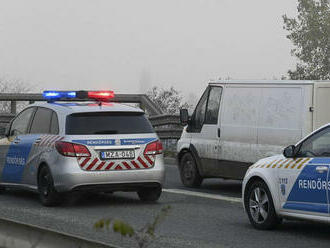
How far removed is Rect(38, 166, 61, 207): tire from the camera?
12797 mm

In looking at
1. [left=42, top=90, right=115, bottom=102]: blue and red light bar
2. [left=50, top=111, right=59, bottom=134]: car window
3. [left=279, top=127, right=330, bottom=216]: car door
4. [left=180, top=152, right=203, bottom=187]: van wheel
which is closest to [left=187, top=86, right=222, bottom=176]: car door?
[left=180, top=152, right=203, bottom=187]: van wheel

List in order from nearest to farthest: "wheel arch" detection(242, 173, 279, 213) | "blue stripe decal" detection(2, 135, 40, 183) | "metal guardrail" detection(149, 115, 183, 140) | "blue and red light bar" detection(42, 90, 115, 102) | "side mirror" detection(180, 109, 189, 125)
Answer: "wheel arch" detection(242, 173, 279, 213)
"blue stripe decal" detection(2, 135, 40, 183)
"blue and red light bar" detection(42, 90, 115, 102)
"side mirror" detection(180, 109, 189, 125)
"metal guardrail" detection(149, 115, 183, 140)

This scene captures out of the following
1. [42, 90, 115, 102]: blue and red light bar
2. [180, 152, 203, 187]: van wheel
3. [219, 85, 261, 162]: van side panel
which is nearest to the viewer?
[42, 90, 115, 102]: blue and red light bar

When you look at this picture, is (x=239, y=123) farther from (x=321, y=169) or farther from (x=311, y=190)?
(x=321, y=169)

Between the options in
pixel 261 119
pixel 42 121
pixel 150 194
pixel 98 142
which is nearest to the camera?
pixel 98 142

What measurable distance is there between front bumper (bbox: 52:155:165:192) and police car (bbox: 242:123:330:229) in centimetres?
247

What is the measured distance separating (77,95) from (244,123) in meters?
2.61

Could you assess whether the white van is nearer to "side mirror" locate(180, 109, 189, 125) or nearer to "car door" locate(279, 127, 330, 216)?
"side mirror" locate(180, 109, 189, 125)

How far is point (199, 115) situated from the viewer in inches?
629

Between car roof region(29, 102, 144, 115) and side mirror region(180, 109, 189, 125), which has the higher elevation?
car roof region(29, 102, 144, 115)

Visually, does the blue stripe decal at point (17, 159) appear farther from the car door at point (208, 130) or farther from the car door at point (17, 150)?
the car door at point (208, 130)

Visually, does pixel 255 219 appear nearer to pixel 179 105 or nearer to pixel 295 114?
pixel 295 114

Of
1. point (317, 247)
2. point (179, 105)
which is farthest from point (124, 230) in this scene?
point (179, 105)

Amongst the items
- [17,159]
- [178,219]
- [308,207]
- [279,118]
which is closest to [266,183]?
[308,207]
